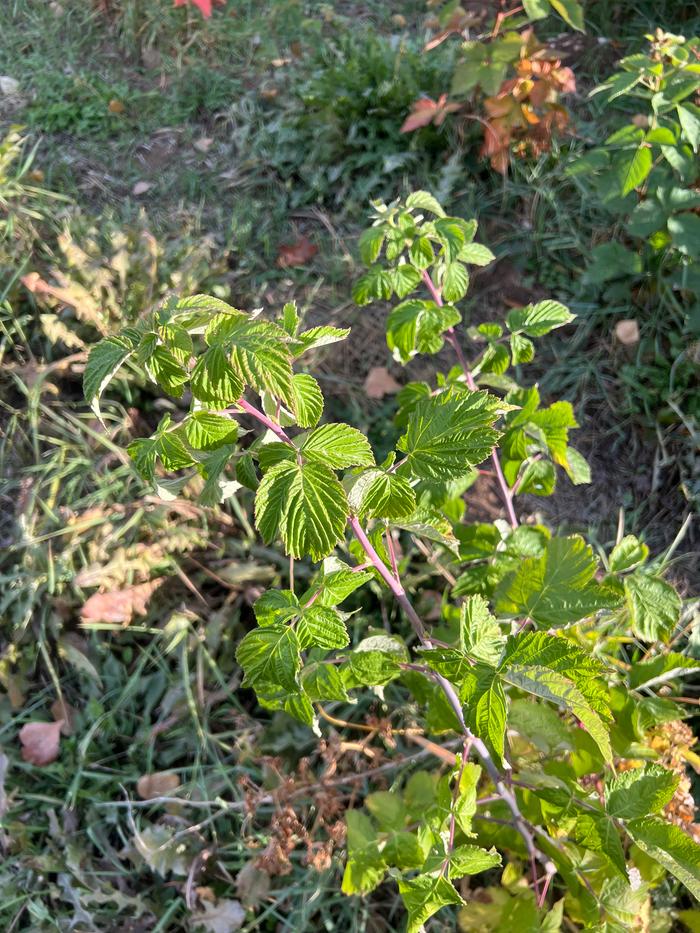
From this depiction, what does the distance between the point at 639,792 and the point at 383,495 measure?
57 centimetres

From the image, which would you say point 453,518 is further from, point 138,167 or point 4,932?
point 138,167

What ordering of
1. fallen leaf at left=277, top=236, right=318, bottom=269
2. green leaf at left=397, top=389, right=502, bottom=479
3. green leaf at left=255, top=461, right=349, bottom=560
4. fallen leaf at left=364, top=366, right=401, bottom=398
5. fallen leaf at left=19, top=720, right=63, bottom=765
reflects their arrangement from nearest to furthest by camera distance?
green leaf at left=255, top=461, right=349, bottom=560
green leaf at left=397, top=389, right=502, bottom=479
fallen leaf at left=19, top=720, right=63, bottom=765
fallen leaf at left=364, top=366, right=401, bottom=398
fallen leaf at left=277, top=236, right=318, bottom=269

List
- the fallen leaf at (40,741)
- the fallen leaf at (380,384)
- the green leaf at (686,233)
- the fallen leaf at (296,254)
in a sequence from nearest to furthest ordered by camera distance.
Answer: the fallen leaf at (40,741) < the green leaf at (686,233) < the fallen leaf at (380,384) < the fallen leaf at (296,254)

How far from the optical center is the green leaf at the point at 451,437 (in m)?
0.86

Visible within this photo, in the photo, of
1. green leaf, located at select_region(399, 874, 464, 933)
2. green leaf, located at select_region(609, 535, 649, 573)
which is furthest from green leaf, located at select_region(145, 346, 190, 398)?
green leaf, located at select_region(609, 535, 649, 573)

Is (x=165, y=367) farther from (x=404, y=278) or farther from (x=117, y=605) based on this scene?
(x=117, y=605)

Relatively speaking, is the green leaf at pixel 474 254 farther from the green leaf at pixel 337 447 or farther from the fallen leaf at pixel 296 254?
the fallen leaf at pixel 296 254

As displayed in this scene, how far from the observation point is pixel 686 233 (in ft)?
6.63

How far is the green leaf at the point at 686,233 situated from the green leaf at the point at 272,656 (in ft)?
5.70

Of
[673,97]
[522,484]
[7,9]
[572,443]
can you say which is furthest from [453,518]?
[7,9]

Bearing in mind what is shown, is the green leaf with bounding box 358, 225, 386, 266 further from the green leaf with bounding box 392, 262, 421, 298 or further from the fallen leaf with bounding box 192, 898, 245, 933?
the fallen leaf with bounding box 192, 898, 245, 933

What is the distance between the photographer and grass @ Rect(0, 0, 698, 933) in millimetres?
1650

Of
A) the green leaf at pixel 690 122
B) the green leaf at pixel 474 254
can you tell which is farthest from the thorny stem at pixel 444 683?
the green leaf at pixel 690 122

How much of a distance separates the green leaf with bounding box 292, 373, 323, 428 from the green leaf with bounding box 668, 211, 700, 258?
5.28 ft
